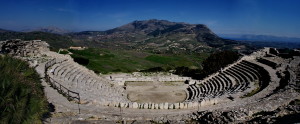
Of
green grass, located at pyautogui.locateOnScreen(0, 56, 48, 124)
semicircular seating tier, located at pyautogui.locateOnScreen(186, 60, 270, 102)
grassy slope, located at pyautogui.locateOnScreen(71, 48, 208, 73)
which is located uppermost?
green grass, located at pyautogui.locateOnScreen(0, 56, 48, 124)

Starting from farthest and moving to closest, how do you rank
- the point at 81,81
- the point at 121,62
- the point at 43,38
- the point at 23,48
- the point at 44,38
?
the point at 44,38, the point at 43,38, the point at 121,62, the point at 23,48, the point at 81,81

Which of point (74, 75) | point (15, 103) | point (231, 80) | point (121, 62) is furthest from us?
point (121, 62)

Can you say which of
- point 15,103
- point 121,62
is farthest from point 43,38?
point 15,103

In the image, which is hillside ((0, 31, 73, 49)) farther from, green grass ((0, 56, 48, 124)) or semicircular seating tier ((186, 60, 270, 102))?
green grass ((0, 56, 48, 124))

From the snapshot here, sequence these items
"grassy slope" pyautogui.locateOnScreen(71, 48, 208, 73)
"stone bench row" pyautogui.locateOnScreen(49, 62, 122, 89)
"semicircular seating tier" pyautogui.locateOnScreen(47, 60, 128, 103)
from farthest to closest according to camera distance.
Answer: "grassy slope" pyautogui.locateOnScreen(71, 48, 208, 73)
"stone bench row" pyautogui.locateOnScreen(49, 62, 122, 89)
"semicircular seating tier" pyautogui.locateOnScreen(47, 60, 128, 103)

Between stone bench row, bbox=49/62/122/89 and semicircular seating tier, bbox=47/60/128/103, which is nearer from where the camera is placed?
semicircular seating tier, bbox=47/60/128/103

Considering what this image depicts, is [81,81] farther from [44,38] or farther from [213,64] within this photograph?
[44,38]

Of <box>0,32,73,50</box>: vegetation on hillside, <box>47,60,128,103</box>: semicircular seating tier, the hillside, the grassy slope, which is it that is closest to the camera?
<box>47,60,128,103</box>: semicircular seating tier

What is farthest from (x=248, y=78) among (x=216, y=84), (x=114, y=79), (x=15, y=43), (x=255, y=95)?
(x=15, y=43)

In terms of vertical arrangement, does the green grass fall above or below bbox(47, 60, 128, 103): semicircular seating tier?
above

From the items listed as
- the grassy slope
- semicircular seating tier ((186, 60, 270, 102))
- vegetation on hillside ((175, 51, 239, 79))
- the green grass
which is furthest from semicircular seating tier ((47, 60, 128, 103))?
the grassy slope

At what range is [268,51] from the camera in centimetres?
4406

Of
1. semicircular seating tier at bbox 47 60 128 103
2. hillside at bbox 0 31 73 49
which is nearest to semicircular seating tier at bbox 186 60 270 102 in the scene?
semicircular seating tier at bbox 47 60 128 103

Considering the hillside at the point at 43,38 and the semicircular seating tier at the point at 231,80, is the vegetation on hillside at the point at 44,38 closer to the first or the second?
the hillside at the point at 43,38
